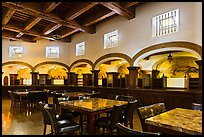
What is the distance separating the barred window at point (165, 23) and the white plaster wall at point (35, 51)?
6861mm

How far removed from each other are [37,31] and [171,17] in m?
6.91

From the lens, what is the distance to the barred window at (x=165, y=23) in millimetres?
6012

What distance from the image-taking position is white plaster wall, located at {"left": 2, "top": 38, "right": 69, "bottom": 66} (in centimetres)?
1112

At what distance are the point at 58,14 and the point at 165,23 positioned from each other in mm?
4354

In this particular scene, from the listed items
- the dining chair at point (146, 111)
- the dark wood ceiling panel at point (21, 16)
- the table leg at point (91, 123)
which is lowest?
the table leg at point (91, 123)

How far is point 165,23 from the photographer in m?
6.34

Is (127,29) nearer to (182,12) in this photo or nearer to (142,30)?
(142,30)

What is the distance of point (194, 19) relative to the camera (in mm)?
5426

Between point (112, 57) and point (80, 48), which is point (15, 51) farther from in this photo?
point (112, 57)

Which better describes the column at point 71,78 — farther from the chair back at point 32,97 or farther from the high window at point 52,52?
the chair back at point 32,97

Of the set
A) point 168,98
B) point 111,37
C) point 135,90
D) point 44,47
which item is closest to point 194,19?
point 168,98

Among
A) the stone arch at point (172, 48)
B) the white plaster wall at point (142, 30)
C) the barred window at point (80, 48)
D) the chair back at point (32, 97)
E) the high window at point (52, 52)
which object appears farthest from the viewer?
the high window at point (52, 52)

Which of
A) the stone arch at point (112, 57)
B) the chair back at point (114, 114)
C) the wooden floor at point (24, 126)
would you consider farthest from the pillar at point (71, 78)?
the chair back at point (114, 114)

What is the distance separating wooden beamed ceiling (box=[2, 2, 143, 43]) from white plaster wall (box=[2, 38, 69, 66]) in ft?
4.77
